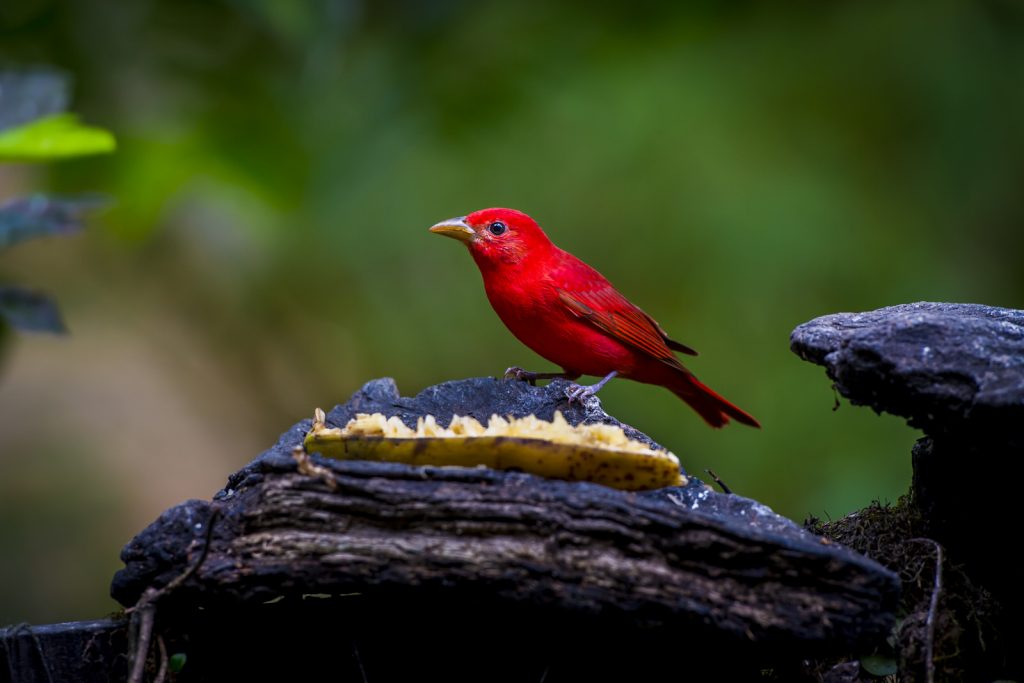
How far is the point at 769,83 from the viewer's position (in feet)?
17.2

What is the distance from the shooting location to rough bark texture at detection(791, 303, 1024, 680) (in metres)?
2.20

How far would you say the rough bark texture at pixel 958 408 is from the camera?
86.7 inches

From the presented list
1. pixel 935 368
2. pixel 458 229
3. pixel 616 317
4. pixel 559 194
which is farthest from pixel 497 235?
pixel 935 368

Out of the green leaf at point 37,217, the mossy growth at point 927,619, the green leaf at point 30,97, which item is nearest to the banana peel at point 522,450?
the mossy growth at point 927,619

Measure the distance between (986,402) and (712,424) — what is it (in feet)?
7.38

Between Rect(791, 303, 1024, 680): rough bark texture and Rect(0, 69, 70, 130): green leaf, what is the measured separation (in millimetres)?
1748

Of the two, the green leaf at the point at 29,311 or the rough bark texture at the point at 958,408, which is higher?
the rough bark texture at the point at 958,408

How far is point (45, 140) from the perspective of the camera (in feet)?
6.40

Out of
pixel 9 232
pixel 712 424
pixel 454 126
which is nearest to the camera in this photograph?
pixel 9 232

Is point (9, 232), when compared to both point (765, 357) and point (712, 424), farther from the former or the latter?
point (765, 357)

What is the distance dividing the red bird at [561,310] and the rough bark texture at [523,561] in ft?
5.52

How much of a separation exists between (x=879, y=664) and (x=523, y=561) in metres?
1.02

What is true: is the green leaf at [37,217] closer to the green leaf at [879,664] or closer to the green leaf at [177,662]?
the green leaf at [177,662]

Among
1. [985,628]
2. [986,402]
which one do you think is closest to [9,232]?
[986,402]
